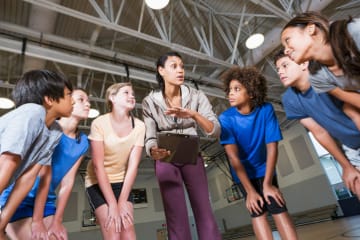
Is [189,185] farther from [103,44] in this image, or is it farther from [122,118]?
[103,44]

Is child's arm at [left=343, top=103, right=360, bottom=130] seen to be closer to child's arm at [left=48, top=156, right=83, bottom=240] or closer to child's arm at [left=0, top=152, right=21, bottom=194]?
child's arm at [left=0, top=152, right=21, bottom=194]

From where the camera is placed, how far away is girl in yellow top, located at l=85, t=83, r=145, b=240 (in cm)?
143

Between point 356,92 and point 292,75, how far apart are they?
46cm


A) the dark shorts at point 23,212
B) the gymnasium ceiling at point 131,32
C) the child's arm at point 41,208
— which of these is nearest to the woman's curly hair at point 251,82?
the child's arm at point 41,208

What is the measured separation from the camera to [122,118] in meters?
1.74

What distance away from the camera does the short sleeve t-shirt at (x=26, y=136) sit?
92 cm

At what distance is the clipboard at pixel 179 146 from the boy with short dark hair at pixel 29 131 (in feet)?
1.86

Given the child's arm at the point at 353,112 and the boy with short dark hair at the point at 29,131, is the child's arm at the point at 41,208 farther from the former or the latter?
the child's arm at the point at 353,112

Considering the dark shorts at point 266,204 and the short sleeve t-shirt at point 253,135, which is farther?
the short sleeve t-shirt at point 253,135

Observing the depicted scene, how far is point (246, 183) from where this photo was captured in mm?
1510

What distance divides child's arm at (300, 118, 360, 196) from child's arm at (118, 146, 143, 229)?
117 centimetres

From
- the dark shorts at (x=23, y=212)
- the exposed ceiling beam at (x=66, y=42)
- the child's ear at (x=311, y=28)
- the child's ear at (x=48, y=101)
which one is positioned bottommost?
the dark shorts at (x=23, y=212)

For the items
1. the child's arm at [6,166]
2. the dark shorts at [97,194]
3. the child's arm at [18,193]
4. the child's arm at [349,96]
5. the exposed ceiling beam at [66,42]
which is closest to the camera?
the child's arm at [6,166]

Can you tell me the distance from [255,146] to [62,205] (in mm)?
1326
